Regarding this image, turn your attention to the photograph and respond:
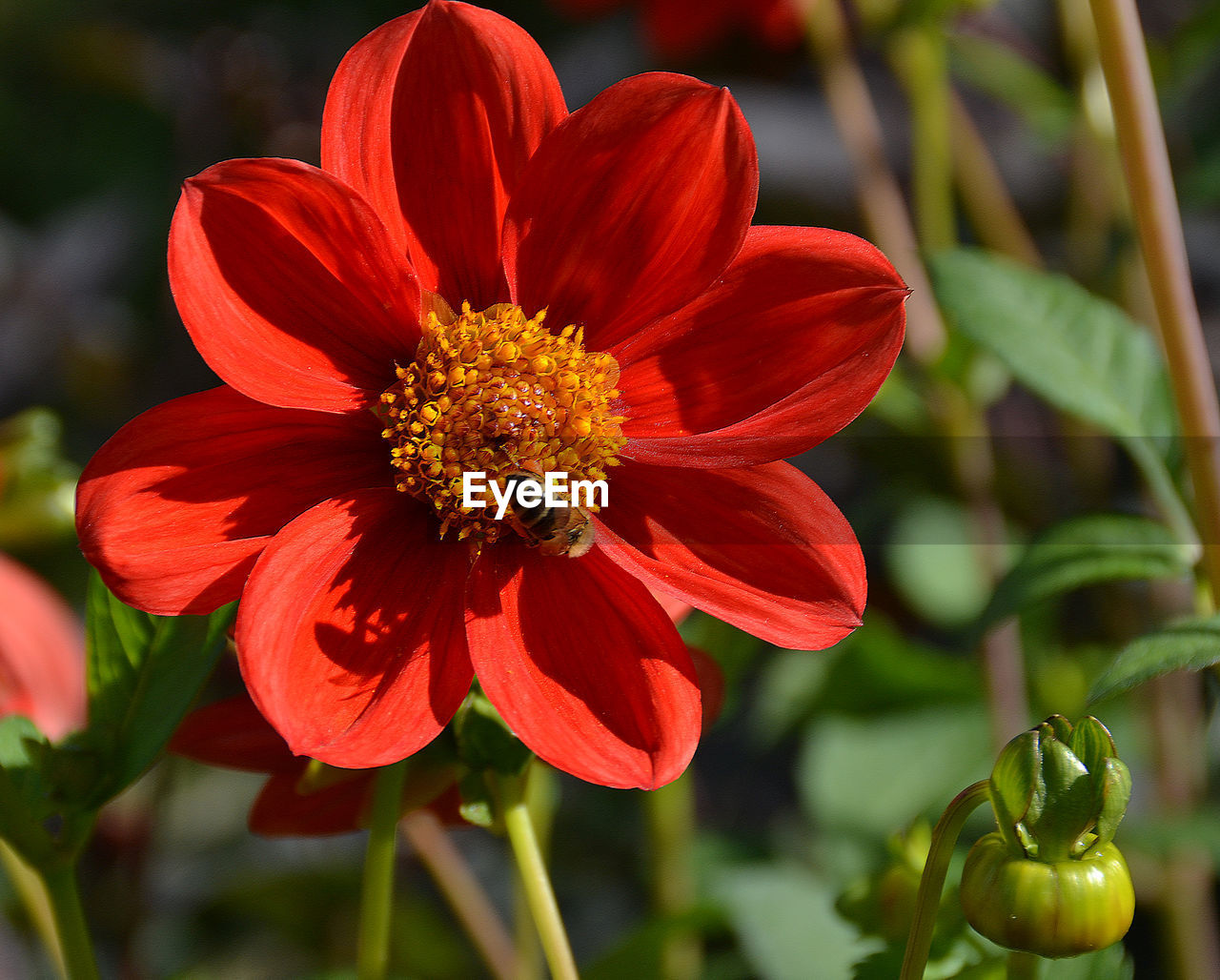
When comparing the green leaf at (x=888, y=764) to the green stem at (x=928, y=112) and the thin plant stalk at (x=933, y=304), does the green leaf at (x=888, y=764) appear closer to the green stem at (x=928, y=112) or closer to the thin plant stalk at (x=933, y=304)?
the thin plant stalk at (x=933, y=304)

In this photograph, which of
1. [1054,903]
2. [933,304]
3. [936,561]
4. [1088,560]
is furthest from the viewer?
[936,561]

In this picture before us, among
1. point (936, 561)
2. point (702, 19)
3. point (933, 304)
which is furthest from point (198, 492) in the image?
point (936, 561)

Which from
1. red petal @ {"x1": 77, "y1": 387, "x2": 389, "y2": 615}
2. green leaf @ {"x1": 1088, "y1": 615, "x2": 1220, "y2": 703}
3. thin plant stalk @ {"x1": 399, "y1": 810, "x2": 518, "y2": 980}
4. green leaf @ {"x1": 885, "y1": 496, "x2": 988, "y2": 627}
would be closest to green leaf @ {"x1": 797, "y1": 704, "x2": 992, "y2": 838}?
green leaf @ {"x1": 885, "y1": 496, "x2": 988, "y2": 627}

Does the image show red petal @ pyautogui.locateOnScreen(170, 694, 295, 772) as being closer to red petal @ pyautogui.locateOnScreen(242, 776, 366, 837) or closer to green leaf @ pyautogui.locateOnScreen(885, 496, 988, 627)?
red petal @ pyautogui.locateOnScreen(242, 776, 366, 837)

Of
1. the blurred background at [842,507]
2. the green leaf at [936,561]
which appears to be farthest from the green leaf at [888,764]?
the green leaf at [936,561]

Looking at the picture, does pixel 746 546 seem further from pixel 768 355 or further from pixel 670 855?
pixel 670 855

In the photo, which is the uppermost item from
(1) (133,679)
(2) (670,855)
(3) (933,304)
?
(1) (133,679)
